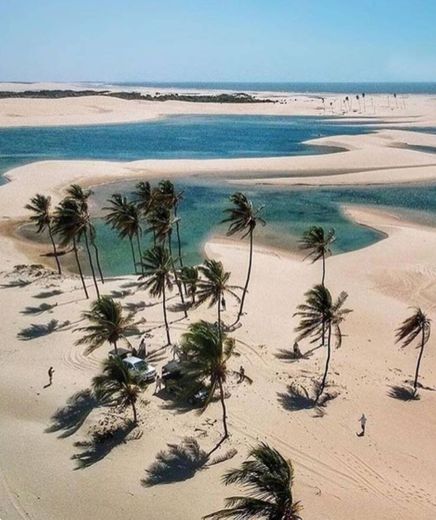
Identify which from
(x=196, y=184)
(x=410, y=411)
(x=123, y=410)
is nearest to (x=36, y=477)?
(x=123, y=410)

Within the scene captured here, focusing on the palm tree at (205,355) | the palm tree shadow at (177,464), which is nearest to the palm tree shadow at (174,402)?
the palm tree shadow at (177,464)

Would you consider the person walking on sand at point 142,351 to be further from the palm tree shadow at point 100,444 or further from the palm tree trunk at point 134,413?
the palm tree shadow at point 100,444

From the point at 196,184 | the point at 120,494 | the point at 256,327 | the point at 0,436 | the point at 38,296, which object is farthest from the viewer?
the point at 196,184

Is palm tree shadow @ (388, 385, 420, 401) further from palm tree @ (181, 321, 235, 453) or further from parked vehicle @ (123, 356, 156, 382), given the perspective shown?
parked vehicle @ (123, 356, 156, 382)

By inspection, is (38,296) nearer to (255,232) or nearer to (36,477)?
(36,477)

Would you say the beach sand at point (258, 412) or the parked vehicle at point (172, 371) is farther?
the parked vehicle at point (172, 371)

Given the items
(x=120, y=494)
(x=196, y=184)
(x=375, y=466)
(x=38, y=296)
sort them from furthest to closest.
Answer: (x=196, y=184) → (x=38, y=296) → (x=375, y=466) → (x=120, y=494)

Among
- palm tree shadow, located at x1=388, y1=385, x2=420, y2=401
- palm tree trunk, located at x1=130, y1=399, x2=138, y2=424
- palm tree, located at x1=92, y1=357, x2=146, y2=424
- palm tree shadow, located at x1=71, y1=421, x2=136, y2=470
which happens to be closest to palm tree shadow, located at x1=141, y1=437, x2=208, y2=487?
palm tree shadow, located at x1=71, y1=421, x2=136, y2=470
